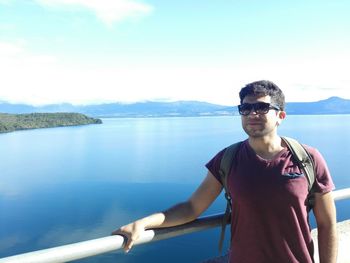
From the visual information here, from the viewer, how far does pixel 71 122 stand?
12638cm

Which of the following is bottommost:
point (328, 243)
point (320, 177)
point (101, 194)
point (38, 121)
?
point (101, 194)

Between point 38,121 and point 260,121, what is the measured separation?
125666 mm

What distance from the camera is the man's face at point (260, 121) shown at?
195cm

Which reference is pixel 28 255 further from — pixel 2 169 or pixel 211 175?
pixel 2 169

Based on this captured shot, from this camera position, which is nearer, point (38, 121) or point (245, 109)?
point (245, 109)

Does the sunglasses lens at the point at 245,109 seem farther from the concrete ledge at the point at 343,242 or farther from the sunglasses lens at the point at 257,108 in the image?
the concrete ledge at the point at 343,242

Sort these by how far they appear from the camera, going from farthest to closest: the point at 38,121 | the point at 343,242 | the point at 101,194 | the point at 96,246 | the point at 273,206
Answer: the point at 38,121 → the point at 101,194 → the point at 343,242 → the point at 273,206 → the point at 96,246

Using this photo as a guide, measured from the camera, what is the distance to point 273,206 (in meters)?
1.81

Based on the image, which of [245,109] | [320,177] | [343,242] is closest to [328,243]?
[320,177]

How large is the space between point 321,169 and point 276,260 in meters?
0.52

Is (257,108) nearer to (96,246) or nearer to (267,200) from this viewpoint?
(267,200)

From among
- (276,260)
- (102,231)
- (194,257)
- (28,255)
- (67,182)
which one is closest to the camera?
(28,255)

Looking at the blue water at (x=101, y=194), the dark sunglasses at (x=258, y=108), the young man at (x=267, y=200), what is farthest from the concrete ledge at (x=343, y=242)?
the blue water at (x=101, y=194)

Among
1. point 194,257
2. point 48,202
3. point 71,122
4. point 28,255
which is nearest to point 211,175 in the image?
point 28,255
